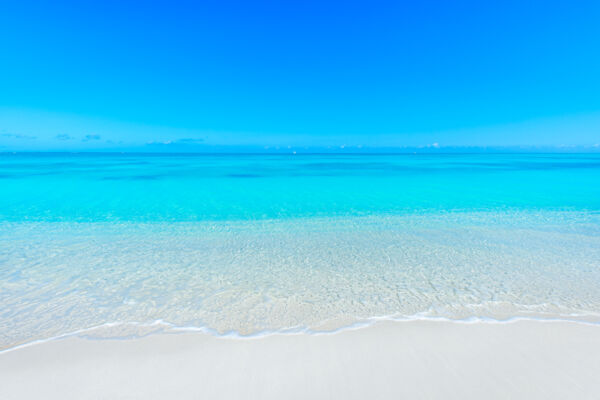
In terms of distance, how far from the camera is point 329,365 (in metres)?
2.98

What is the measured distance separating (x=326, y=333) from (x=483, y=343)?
166 centimetres

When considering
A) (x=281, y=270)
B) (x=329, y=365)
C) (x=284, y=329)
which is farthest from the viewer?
(x=281, y=270)

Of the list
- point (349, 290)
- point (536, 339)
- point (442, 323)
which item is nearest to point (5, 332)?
point (349, 290)

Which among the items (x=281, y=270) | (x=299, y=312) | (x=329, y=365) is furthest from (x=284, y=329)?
(x=281, y=270)

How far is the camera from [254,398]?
104 inches

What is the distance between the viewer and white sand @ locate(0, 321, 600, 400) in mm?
2686

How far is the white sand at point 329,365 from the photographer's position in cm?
269

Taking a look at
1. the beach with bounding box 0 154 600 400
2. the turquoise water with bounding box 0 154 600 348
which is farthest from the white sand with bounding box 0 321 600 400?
the turquoise water with bounding box 0 154 600 348

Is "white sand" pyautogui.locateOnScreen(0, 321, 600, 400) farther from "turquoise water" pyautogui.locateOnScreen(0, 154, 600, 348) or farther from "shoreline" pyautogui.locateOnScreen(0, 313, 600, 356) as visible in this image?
"turquoise water" pyautogui.locateOnScreen(0, 154, 600, 348)

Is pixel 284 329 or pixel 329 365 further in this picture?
pixel 284 329

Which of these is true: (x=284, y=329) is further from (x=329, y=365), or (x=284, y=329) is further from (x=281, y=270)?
(x=281, y=270)

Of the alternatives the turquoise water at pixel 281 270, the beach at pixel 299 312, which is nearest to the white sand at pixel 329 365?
the beach at pixel 299 312

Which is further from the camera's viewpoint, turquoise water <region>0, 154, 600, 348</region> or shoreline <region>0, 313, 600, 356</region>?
turquoise water <region>0, 154, 600, 348</region>

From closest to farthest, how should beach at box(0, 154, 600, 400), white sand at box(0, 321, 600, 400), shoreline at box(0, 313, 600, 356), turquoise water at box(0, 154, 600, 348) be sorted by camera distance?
white sand at box(0, 321, 600, 400), beach at box(0, 154, 600, 400), shoreline at box(0, 313, 600, 356), turquoise water at box(0, 154, 600, 348)
